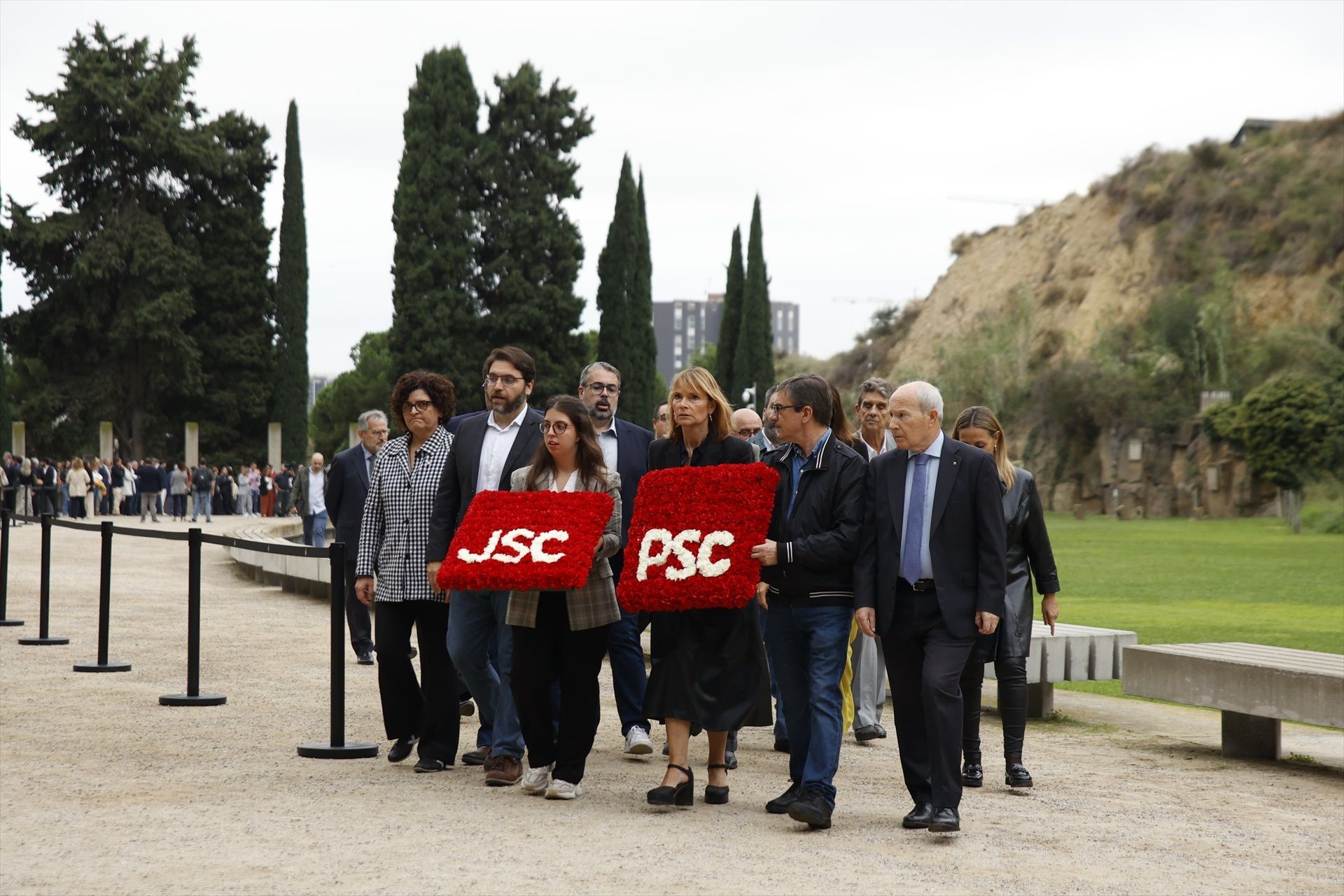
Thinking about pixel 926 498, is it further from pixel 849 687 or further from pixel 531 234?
pixel 531 234

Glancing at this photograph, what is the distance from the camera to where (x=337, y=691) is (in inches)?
274

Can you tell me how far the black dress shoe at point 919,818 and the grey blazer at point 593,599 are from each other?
1459 millimetres

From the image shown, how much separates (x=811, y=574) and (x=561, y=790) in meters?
1.39

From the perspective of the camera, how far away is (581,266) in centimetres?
5228

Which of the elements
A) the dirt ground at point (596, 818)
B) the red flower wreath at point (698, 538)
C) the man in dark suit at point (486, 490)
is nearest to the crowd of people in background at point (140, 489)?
the dirt ground at point (596, 818)

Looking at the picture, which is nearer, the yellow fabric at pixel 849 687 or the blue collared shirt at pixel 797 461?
the blue collared shirt at pixel 797 461

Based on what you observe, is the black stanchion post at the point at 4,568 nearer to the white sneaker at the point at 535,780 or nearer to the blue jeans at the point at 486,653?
the blue jeans at the point at 486,653

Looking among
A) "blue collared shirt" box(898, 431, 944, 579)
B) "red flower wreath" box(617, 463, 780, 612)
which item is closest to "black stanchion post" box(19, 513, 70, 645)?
"red flower wreath" box(617, 463, 780, 612)

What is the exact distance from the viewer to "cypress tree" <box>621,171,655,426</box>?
52250mm

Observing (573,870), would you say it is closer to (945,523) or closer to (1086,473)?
(945,523)

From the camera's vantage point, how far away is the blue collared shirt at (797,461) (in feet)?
19.5

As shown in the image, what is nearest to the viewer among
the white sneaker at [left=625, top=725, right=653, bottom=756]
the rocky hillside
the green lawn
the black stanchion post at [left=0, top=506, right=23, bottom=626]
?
the white sneaker at [left=625, top=725, right=653, bottom=756]

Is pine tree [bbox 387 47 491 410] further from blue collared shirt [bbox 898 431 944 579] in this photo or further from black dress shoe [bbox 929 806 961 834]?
black dress shoe [bbox 929 806 961 834]

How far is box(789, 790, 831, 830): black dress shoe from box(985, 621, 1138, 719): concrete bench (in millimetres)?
3357
